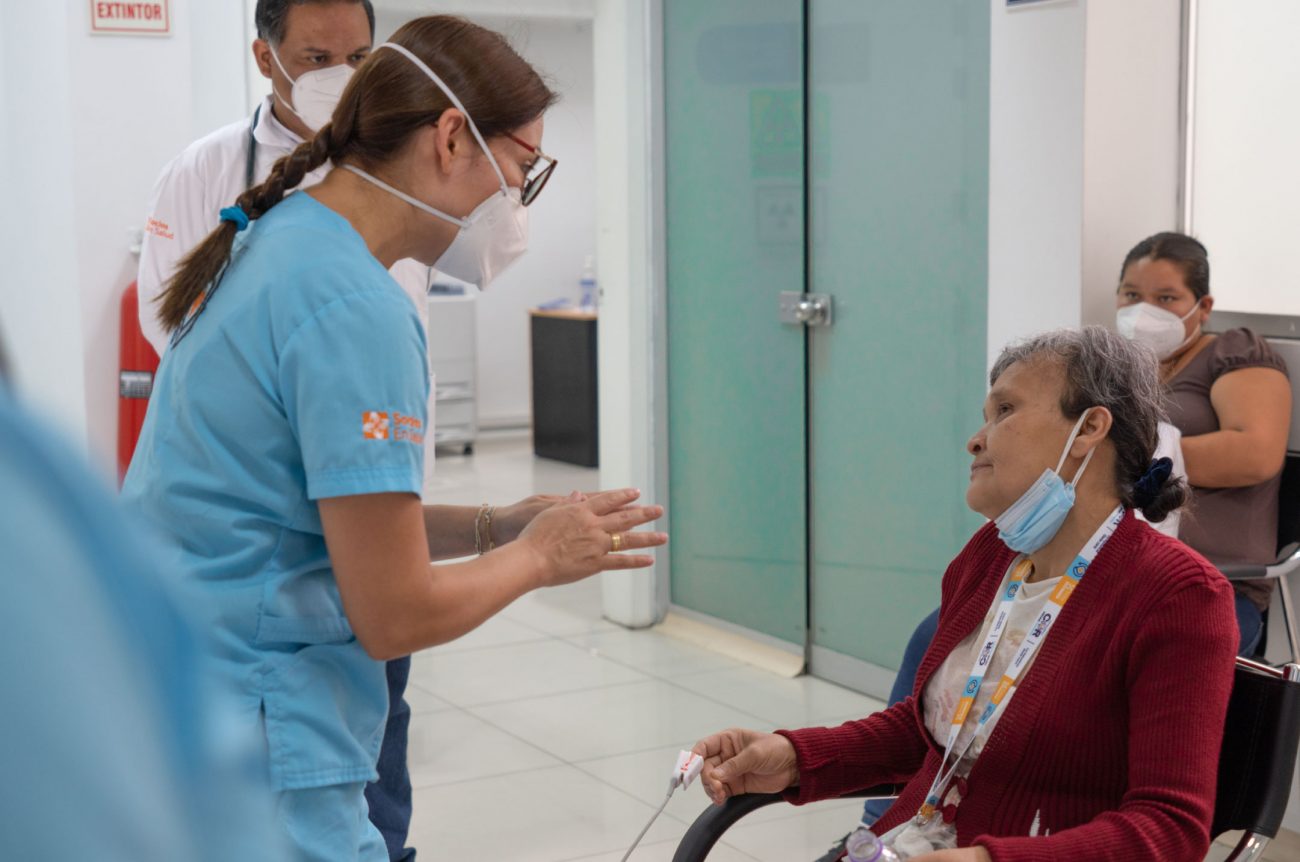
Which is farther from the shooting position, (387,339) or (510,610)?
(510,610)

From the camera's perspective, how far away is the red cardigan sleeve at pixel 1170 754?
1633 millimetres

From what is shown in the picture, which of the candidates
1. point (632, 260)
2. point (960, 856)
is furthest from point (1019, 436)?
point (632, 260)

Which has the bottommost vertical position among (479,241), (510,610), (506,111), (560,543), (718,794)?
(510,610)

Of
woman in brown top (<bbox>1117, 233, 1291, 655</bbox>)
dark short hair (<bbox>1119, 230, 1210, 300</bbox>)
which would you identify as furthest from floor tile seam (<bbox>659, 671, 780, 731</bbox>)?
dark short hair (<bbox>1119, 230, 1210, 300</bbox>)

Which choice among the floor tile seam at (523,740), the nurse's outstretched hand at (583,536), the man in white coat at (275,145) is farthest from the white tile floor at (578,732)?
the nurse's outstretched hand at (583,536)

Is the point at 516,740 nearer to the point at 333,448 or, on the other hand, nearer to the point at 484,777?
the point at 484,777

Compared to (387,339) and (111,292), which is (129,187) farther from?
(387,339)

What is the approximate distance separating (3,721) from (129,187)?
13.8ft

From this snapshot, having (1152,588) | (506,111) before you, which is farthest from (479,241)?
(1152,588)

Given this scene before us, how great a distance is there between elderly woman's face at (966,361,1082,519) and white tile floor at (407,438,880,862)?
5.39 feet

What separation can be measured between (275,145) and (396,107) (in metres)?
1.31

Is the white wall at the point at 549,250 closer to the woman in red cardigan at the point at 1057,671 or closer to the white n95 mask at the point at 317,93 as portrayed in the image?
the white n95 mask at the point at 317,93

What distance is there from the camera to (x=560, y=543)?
150 cm

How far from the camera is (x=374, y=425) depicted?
133cm
